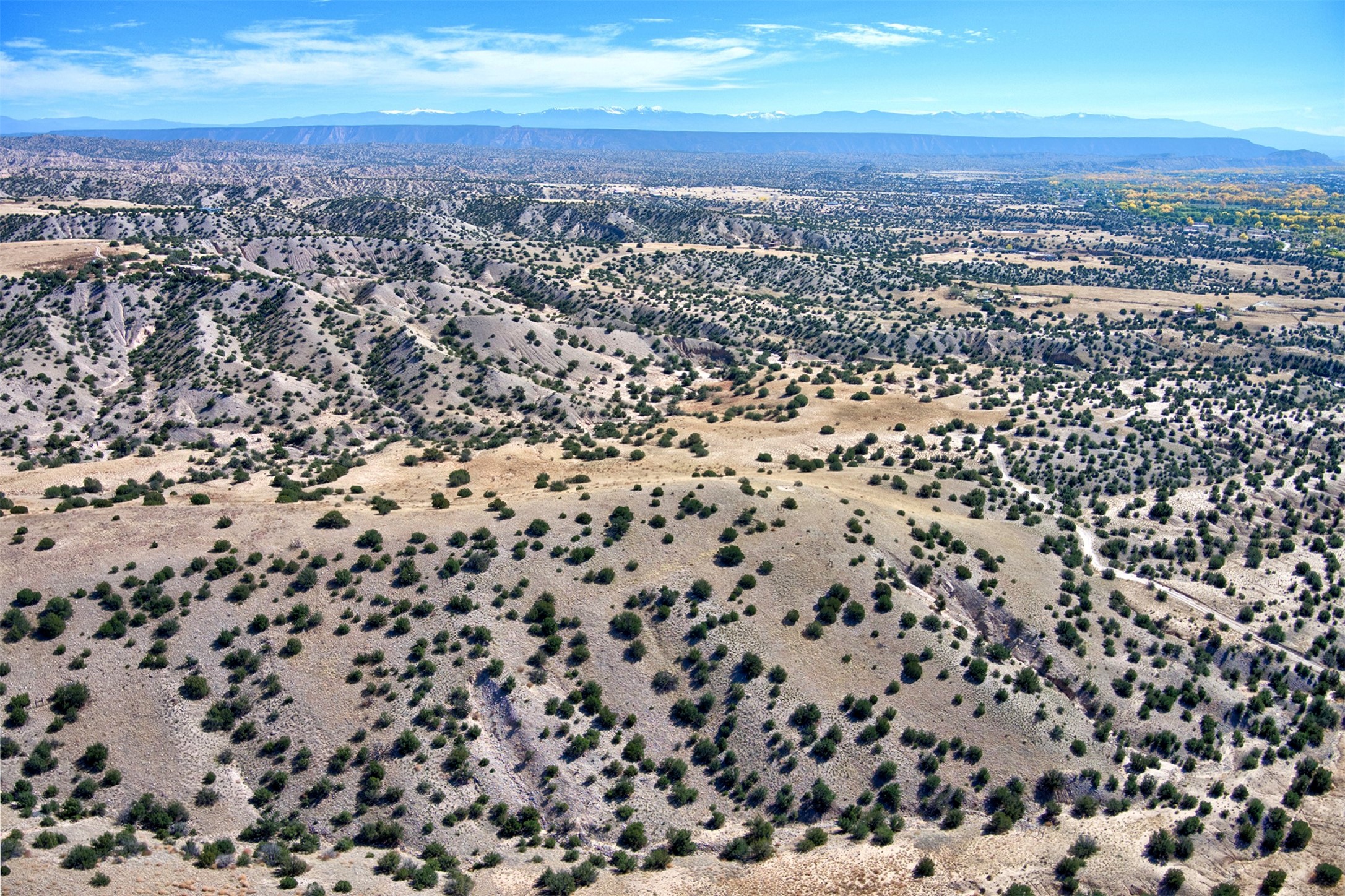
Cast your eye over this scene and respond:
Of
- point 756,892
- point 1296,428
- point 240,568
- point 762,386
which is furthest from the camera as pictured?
point 762,386

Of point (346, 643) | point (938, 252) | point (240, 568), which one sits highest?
point (938, 252)

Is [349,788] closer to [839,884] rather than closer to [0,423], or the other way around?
[839,884]

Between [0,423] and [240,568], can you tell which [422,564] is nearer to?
[240,568]

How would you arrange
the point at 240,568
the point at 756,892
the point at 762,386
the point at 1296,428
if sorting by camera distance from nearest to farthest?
the point at 756,892
the point at 240,568
the point at 1296,428
the point at 762,386

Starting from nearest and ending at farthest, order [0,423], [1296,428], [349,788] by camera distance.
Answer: [349,788] < [0,423] < [1296,428]

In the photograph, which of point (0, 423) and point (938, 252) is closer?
point (0, 423)

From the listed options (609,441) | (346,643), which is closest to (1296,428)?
(609,441)

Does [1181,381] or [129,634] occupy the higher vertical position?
[1181,381]

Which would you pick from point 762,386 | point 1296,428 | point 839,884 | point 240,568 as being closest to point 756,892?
point 839,884

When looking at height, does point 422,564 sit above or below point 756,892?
above
